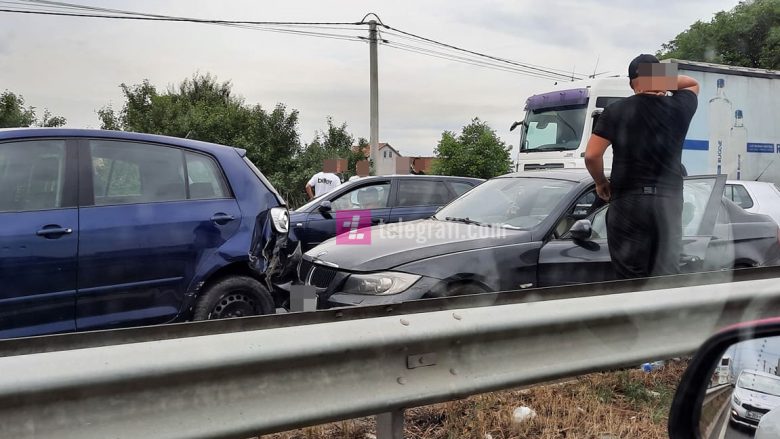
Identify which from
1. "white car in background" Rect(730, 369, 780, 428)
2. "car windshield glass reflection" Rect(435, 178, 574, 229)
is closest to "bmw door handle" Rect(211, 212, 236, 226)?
"car windshield glass reflection" Rect(435, 178, 574, 229)

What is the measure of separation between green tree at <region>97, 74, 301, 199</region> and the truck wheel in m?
1.02

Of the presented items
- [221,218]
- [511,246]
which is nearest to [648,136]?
[511,246]

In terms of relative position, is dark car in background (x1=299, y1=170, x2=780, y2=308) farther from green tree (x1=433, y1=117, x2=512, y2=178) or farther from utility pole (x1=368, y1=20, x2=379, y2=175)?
green tree (x1=433, y1=117, x2=512, y2=178)

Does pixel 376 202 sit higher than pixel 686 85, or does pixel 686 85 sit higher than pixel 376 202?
pixel 686 85

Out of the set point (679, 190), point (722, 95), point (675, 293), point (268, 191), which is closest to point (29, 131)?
point (268, 191)

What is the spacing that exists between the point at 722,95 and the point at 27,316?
12.4 metres

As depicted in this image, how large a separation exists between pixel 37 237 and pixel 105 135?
2.51 ft

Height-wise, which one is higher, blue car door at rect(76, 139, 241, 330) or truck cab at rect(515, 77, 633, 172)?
truck cab at rect(515, 77, 633, 172)

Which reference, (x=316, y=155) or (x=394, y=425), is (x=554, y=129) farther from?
(x=394, y=425)

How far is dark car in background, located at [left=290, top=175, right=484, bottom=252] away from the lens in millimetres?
7090

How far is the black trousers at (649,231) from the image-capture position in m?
3.81

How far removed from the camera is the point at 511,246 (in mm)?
4020

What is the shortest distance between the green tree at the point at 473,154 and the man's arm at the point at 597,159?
7.39 m

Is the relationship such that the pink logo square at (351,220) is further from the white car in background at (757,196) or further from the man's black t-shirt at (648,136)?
the white car in background at (757,196)
